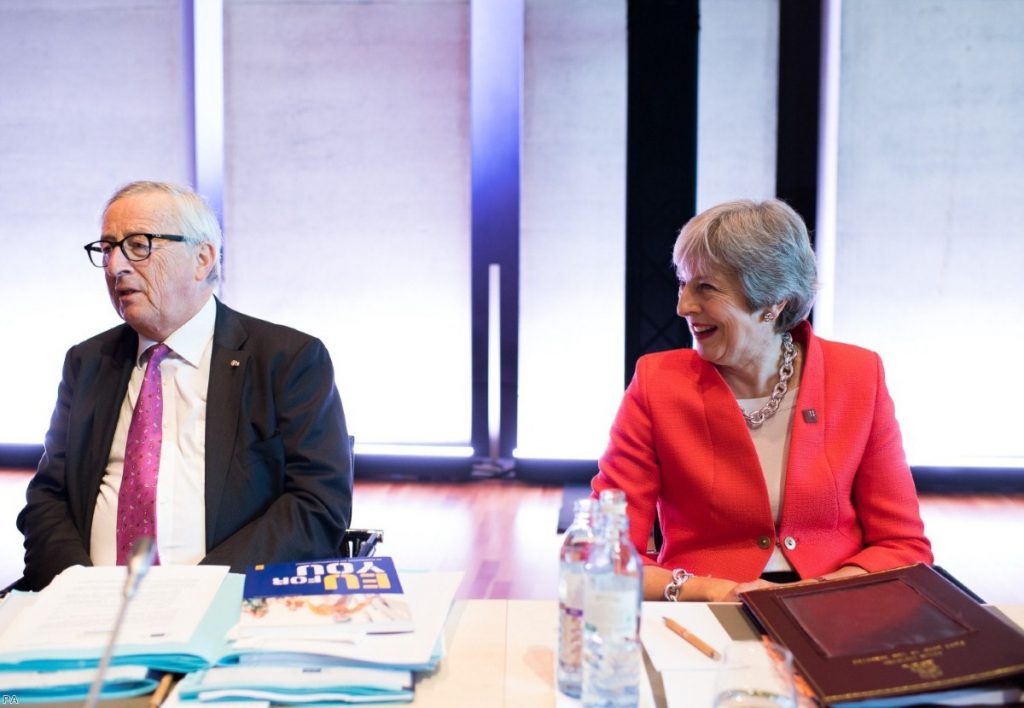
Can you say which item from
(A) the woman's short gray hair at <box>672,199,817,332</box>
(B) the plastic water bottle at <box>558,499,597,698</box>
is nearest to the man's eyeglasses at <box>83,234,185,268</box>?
(A) the woman's short gray hair at <box>672,199,817,332</box>

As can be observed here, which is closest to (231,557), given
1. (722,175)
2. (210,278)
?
(210,278)

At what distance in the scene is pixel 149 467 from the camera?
1979 millimetres

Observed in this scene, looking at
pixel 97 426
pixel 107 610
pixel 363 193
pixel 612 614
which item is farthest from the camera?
pixel 363 193

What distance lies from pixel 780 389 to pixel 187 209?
1362 millimetres

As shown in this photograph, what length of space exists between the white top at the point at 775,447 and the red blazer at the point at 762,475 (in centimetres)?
3

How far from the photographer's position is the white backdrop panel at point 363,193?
16.8 feet

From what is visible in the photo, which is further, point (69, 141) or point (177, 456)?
point (69, 141)

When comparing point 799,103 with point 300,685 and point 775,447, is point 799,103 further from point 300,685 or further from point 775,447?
point 300,685

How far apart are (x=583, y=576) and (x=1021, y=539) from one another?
3.86 m

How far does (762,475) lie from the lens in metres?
1.88

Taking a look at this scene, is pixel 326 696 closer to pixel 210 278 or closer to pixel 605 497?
pixel 605 497

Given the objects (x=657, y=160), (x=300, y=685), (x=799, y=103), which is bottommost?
(x=300, y=685)

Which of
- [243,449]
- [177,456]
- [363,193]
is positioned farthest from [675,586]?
[363,193]

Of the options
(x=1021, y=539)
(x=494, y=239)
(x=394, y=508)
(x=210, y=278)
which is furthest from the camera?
(x=494, y=239)
